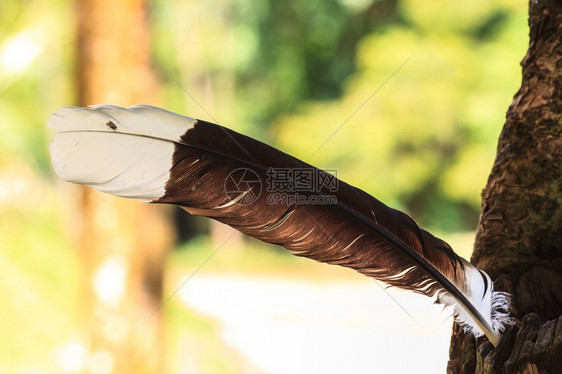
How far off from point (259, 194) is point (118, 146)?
202 millimetres

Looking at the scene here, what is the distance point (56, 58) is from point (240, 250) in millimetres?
5716

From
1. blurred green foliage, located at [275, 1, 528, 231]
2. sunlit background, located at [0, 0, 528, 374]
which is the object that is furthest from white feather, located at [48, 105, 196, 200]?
blurred green foliage, located at [275, 1, 528, 231]

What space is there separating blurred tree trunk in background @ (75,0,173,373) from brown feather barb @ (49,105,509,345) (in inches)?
73.2

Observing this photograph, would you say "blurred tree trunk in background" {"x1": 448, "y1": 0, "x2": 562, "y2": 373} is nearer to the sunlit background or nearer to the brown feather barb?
the brown feather barb

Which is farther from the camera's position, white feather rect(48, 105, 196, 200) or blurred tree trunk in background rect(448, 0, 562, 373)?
blurred tree trunk in background rect(448, 0, 562, 373)

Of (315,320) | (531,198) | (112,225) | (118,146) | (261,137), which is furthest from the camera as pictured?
(261,137)

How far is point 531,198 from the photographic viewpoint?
40.6 inches

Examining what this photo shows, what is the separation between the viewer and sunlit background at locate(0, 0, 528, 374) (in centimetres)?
278

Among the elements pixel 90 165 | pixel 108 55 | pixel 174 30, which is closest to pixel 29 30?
pixel 174 30

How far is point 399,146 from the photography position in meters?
9.19

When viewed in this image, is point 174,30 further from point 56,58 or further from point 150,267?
point 150,267

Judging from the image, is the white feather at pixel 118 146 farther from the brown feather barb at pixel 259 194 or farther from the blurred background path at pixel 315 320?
the blurred background path at pixel 315 320

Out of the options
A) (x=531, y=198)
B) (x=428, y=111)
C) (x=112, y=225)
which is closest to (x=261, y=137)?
(x=428, y=111)

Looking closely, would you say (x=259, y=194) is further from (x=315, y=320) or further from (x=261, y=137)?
(x=261, y=137)
